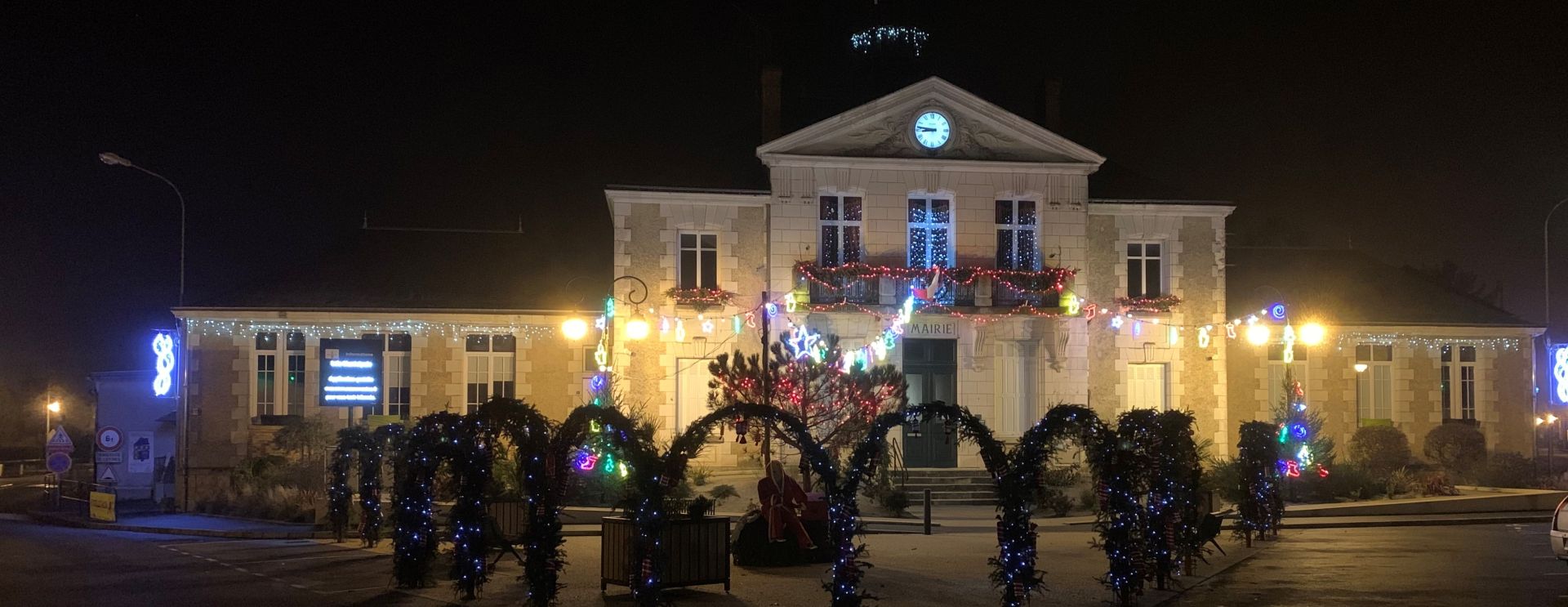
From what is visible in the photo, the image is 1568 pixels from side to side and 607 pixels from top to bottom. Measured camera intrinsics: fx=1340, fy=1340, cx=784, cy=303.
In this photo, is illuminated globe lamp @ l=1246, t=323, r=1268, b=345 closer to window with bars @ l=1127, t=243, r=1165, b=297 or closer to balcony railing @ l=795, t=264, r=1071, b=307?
window with bars @ l=1127, t=243, r=1165, b=297

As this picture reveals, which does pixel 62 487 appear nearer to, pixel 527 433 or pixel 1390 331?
pixel 527 433

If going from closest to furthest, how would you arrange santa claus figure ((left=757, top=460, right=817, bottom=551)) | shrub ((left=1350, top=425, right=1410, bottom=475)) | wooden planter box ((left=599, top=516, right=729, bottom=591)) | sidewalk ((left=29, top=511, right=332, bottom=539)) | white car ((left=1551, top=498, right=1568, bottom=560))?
1. wooden planter box ((left=599, top=516, right=729, bottom=591))
2. white car ((left=1551, top=498, right=1568, bottom=560))
3. santa claus figure ((left=757, top=460, right=817, bottom=551))
4. sidewalk ((left=29, top=511, right=332, bottom=539))
5. shrub ((left=1350, top=425, right=1410, bottom=475))

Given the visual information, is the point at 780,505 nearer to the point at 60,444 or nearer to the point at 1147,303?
the point at 1147,303

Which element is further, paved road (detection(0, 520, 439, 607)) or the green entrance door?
the green entrance door

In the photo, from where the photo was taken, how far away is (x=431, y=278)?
3222 cm

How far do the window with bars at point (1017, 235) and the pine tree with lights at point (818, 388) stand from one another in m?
6.46

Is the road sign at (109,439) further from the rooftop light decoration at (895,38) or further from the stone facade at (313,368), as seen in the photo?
the rooftop light decoration at (895,38)

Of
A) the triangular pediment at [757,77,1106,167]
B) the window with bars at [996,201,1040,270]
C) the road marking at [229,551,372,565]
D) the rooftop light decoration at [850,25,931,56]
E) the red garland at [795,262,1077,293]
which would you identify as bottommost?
the road marking at [229,551,372,565]

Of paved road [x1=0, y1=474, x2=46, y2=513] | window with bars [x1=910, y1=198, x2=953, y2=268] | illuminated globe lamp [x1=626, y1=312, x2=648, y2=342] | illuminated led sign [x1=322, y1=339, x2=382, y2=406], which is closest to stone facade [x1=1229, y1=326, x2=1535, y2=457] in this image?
window with bars [x1=910, y1=198, x2=953, y2=268]

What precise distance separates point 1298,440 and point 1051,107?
1136 centimetres

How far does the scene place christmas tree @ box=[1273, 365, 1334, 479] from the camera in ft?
73.4

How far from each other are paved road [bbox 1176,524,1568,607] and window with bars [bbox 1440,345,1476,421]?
41.3 ft

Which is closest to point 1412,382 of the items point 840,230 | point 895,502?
point 840,230

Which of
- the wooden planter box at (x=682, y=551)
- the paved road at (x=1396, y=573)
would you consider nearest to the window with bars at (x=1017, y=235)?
the paved road at (x=1396, y=573)
